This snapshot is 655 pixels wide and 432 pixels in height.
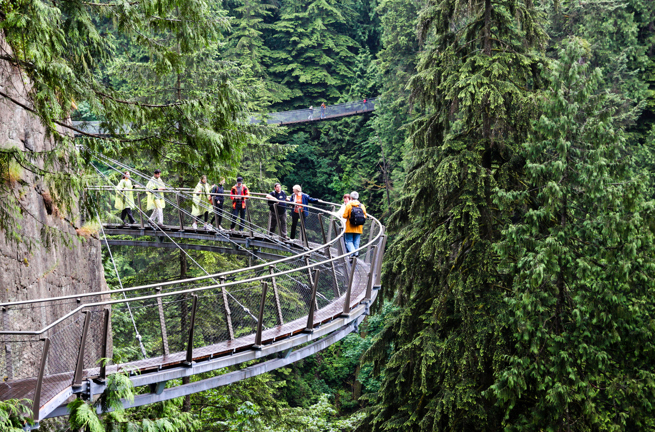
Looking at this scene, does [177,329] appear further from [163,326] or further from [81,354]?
[81,354]

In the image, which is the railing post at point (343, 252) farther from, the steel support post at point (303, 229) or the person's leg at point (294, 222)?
the person's leg at point (294, 222)

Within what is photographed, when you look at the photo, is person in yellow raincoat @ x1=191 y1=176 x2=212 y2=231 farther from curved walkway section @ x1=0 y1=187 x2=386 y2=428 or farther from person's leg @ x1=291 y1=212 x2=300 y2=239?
curved walkway section @ x1=0 y1=187 x2=386 y2=428

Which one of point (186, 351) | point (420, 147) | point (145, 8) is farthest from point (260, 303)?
point (420, 147)

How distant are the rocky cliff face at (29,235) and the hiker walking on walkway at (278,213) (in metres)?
4.79

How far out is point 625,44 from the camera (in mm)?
28016

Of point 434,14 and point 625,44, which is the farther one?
point 625,44

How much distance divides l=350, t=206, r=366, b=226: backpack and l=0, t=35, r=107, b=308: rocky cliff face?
4.55 meters

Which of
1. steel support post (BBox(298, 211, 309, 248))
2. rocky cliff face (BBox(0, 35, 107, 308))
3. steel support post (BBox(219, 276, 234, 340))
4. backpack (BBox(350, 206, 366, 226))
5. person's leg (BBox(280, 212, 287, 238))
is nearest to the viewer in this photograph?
steel support post (BBox(219, 276, 234, 340))

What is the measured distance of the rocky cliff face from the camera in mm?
7712

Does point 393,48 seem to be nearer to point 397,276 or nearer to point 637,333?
point 397,276

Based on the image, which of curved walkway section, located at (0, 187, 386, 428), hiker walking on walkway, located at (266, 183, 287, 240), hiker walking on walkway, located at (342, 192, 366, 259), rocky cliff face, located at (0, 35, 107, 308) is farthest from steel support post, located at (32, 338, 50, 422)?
hiker walking on walkway, located at (266, 183, 287, 240)

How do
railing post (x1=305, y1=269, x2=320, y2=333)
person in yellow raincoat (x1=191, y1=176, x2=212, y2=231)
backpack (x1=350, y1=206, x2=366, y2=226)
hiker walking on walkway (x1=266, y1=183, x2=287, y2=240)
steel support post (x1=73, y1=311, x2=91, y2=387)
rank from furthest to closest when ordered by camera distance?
person in yellow raincoat (x1=191, y1=176, x2=212, y2=231)
hiker walking on walkway (x1=266, y1=183, x2=287, y2=240)
backpack (x1=350, y1=206, x2=366, y2=226)
railing post (x1=305, y1=269, x2=320, y2=333)
steel support post (x1=73, y1=311, x2=91, y2=387)

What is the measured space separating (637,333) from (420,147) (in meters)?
5.61

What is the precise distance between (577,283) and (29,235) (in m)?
9.69
